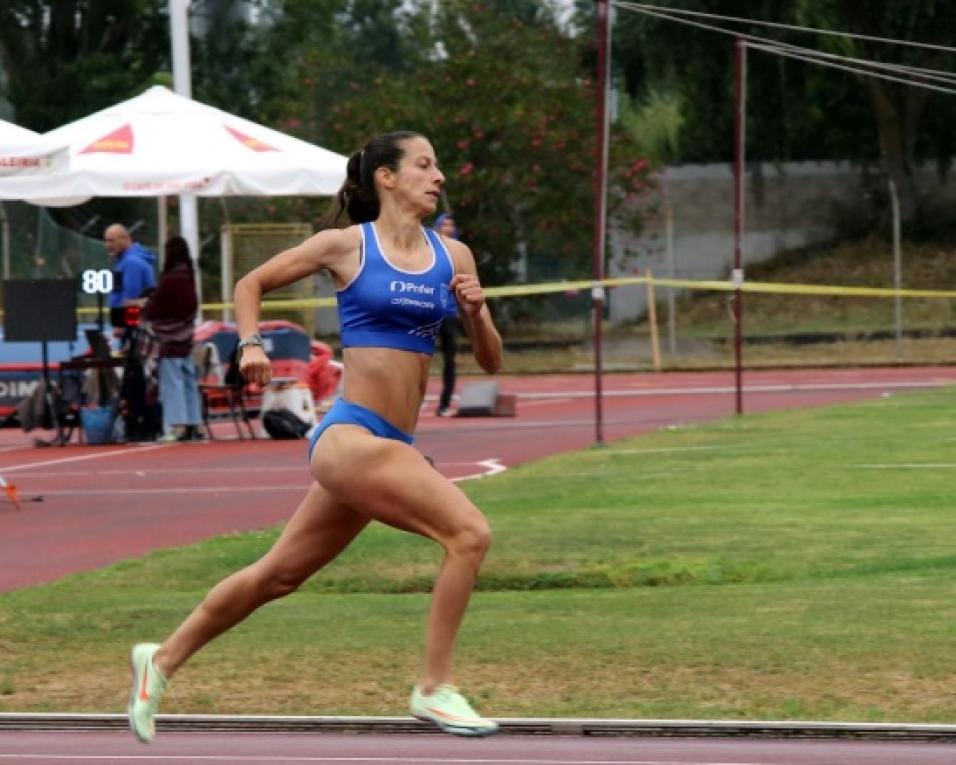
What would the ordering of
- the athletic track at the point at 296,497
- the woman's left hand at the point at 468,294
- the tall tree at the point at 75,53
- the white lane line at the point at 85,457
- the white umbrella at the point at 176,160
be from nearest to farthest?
1. the woman's left hand at the point at 468,294
2. the athletic track at the point at 296,497
3. the white lane line at the point at 85,457
4. the white umbrella at the point at 176,160
5. the tall tree at the point at 75,53

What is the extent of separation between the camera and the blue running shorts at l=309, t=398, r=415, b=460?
318 inches

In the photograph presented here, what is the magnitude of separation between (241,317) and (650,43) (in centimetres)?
3974

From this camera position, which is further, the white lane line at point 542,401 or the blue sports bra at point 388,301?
the white lane line at point 542,401

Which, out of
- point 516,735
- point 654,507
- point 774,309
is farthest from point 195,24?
point 516,735

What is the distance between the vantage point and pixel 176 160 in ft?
79.7

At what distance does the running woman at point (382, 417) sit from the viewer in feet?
25.9

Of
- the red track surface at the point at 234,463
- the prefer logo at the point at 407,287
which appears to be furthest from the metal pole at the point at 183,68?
the prefer logo at the point at 407,287

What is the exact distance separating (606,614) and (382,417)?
357 cm

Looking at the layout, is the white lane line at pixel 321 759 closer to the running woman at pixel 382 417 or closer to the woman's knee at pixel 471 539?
the running woman at pixel 382 417

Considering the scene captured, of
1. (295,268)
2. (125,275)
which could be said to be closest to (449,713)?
(295,268)

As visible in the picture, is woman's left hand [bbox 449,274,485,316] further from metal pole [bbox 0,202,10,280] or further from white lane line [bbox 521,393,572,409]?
metal pole [bbox 0,202,10,280]

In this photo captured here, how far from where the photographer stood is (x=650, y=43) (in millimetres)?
47062

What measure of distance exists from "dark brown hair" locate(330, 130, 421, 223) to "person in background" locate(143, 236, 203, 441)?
588 inches

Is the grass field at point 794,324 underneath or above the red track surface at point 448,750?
underneath
